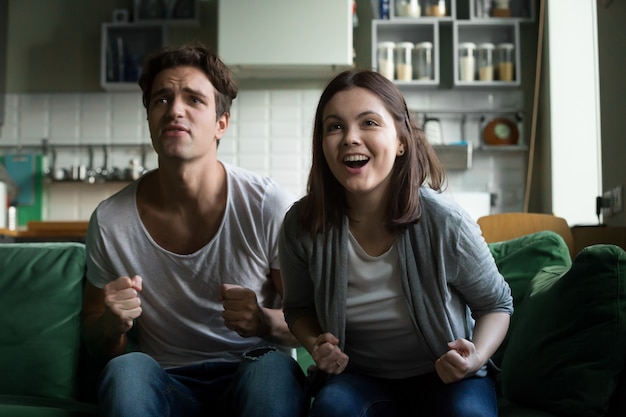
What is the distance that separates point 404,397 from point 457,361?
22cm

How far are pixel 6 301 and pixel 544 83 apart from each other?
12.4 feet

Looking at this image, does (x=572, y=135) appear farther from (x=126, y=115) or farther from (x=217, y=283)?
(x=217, y=283)

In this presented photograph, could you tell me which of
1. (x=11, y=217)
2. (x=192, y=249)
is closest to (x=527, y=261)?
(x=192, y=249)

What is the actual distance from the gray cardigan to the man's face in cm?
42

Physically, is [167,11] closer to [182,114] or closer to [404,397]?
[182,114]

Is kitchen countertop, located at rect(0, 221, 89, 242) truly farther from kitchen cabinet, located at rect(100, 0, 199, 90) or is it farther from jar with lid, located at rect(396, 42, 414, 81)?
jar with lid, located at rect(396, 42, 414, 81)

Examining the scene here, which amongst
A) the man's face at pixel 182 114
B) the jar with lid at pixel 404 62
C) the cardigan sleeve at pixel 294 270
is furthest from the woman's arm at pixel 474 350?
the jar with lid at pixel 404 62

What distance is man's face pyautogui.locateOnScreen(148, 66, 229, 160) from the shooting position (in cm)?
184

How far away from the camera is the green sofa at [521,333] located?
1.44 m

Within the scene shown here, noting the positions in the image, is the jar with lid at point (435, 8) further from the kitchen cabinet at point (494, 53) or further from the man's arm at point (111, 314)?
the man's arm at point (111, 314)

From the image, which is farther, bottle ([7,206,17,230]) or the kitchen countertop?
bottle ([7,206,17,230])

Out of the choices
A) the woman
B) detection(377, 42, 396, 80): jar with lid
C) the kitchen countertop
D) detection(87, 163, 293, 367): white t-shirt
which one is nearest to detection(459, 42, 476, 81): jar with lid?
detection(377, 42, 396, 80): jar with lid

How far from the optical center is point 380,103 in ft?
5.18

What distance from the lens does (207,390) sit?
1.73 meters
